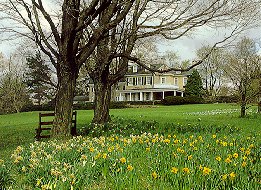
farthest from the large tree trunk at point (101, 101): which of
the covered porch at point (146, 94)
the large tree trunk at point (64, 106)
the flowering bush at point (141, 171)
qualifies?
the covered porch at point (146, 94)

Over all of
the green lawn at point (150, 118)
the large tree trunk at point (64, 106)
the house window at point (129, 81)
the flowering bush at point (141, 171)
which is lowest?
the green lawn at point (150, 118)

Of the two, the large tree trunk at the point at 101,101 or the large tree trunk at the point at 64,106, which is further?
the large tree trunk at the point at 101,101

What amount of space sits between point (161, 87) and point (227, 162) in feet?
211

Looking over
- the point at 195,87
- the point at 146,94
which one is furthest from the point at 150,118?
the point at 146,94

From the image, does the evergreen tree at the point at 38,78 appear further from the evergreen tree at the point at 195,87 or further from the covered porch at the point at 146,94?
the evergreen tree at the point at 195,87

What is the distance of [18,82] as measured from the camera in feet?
176

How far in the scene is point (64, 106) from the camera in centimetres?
1213

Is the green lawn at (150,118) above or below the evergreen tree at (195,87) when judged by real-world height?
below

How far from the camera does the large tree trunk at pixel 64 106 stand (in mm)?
12016

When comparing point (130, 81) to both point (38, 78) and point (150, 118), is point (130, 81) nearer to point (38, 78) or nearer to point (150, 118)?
point (38, 78)

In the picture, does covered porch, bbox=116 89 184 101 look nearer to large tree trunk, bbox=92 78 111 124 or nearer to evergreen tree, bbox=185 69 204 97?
evergreen tree, bbox=185 69 204 97

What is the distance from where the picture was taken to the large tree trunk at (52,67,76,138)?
12016mm

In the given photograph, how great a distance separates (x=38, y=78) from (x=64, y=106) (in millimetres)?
46490

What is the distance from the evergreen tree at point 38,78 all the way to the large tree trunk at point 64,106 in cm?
4372
